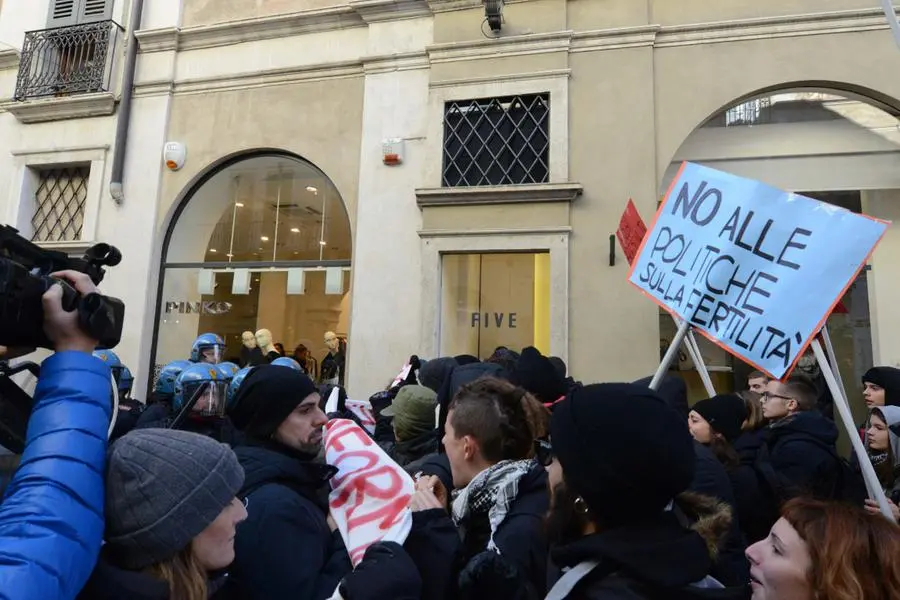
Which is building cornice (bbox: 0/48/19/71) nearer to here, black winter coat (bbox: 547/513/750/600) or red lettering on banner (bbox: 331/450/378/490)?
red lettering on banner (bbox: 331/450/378/490)

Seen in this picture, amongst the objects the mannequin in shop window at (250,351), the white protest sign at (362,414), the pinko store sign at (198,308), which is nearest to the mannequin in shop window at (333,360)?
the mannequin in shop window at (250,351)

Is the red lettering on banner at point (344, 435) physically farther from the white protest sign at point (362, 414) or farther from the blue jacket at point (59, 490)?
the white protest sign at point (362, 414)

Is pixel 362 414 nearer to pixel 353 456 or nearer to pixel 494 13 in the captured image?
pixel 353 456

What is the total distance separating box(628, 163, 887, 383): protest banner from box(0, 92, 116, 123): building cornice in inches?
401

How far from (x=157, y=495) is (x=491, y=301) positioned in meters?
7.14

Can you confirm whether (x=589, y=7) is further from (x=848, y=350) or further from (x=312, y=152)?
(x=848, y=350)

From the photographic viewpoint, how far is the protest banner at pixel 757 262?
2.94 meters

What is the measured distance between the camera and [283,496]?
1.77 metres

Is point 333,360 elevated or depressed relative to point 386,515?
elevated

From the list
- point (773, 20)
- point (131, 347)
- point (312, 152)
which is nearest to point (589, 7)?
point (773, 20)

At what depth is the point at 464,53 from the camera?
27.5ft

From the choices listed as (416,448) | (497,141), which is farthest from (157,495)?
(497,141)

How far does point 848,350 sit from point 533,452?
8.08m

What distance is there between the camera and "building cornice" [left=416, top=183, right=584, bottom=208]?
763 cm
